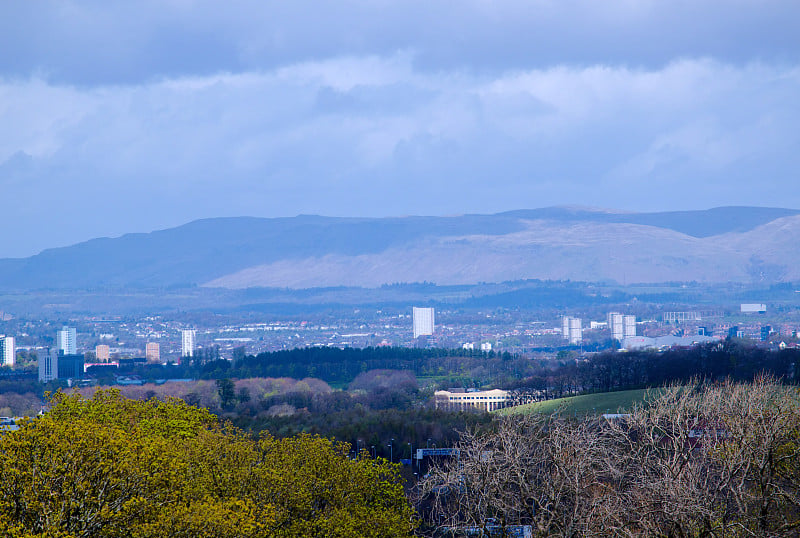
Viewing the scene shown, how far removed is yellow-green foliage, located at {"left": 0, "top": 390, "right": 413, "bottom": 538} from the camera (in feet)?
107

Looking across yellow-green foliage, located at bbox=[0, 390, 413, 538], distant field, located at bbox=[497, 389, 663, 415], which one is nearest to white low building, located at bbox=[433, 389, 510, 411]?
distant field, located at bbox=[497, 389, 663, 415]

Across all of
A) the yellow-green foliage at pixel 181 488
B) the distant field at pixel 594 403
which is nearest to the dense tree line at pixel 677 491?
the yellow-green foliage at pixel 181 488

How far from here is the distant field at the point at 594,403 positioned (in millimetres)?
108750

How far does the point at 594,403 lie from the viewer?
11756 centimetres

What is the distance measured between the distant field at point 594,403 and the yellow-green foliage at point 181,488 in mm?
62735

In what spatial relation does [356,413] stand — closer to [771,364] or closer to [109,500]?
[771,364]

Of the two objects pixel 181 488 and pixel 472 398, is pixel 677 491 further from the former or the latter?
pixel 472 398

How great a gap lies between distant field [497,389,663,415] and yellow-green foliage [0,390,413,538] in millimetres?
62735

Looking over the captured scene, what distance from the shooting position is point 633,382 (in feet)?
468

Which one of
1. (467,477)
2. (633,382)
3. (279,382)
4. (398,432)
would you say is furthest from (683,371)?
(467,477)

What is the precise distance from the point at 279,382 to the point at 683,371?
78.7 metres

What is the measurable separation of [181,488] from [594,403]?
3329 inches

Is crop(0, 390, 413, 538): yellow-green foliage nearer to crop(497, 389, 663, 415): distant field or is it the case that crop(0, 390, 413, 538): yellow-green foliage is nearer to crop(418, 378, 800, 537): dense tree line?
crop(418, 378, 800, 537): dense tree line

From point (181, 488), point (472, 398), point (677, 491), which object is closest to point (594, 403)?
point (472, 398)
